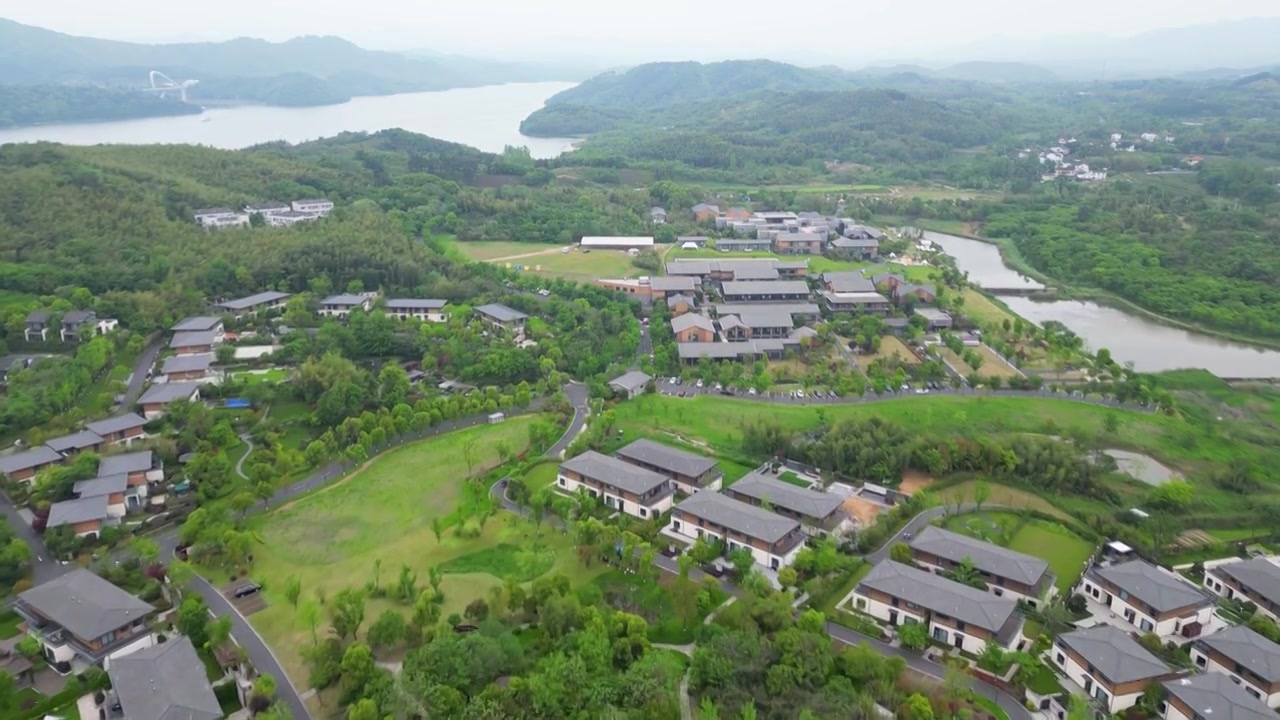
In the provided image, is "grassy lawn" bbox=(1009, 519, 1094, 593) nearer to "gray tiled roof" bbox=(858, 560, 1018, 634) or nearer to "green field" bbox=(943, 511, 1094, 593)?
"green field" bbox=(943, 511, 1094, 593)

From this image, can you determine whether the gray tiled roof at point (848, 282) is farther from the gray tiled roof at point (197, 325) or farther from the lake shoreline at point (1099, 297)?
the gray tiled roof at point (197, 325)

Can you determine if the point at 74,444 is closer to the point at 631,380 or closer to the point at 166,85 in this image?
the point at 631,380

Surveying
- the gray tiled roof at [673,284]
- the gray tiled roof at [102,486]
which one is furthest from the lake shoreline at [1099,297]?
the gray tiled roof at [102,486]

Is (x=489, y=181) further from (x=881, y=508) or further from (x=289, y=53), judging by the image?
(x=289, y=53)

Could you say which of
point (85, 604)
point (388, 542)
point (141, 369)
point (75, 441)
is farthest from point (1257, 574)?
point (141, 369)

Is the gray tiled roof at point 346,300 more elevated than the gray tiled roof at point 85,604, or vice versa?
the gray tiled roof at point 346,300
